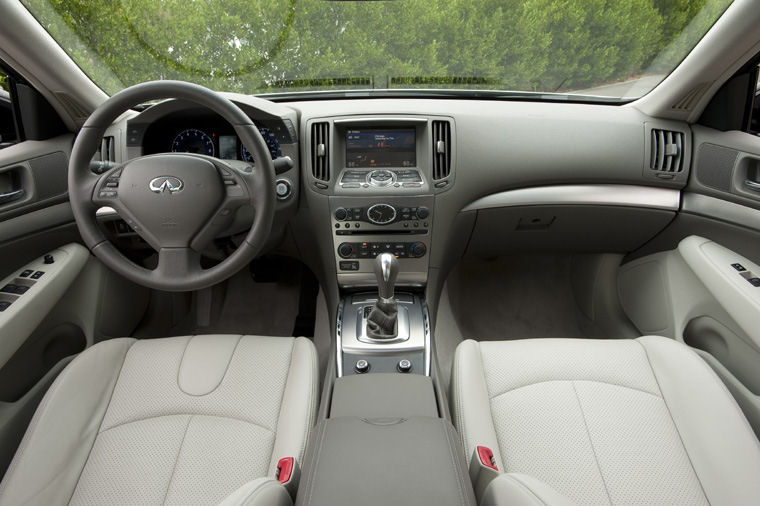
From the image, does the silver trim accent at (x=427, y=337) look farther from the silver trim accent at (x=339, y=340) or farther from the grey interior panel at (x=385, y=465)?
the grey interior panel at (x=385, y=465)

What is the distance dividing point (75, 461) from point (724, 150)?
219cm

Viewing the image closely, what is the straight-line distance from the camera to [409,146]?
167 centimetres

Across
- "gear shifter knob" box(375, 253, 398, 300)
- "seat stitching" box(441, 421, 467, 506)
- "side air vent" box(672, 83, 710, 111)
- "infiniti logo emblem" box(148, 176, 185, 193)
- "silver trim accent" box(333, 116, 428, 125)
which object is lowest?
"seat stitching" box(441, 421, 467, 506)

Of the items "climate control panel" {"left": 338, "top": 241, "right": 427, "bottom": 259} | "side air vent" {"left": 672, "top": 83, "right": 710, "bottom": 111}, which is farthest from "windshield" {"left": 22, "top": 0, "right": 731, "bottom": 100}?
"climate control panel" {"left": 338, "top": 241, "right": 427, "bottom": 259}

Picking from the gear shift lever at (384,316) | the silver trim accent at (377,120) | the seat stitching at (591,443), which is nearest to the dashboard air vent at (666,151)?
the silver trim accent at (377,120)

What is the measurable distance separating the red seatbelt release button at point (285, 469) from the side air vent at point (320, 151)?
38.4 inches

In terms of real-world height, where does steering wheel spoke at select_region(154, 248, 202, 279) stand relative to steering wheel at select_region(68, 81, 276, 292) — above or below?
below

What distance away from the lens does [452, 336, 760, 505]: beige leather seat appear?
0.97m

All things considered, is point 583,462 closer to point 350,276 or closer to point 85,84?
point 350,276

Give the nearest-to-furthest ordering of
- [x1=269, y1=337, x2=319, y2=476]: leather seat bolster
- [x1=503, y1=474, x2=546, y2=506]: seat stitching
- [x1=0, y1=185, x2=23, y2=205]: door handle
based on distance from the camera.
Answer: [x1=503, y1=474, x2=546, y2=506]: seat stitching
[x1=269, y1=337, x2=319, y2=476]: leather seat bolster
[x1=0, y1=185, x2=23, y2=205]: door handle

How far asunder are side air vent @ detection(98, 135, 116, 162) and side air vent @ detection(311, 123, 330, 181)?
2.34 ft

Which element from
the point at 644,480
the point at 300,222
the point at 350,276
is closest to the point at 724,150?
the point at 644,480

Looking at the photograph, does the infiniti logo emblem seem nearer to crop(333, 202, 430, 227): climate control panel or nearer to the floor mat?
crop(333, 202, 430, 227): climate control panel

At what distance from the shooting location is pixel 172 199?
1164 millimetres
